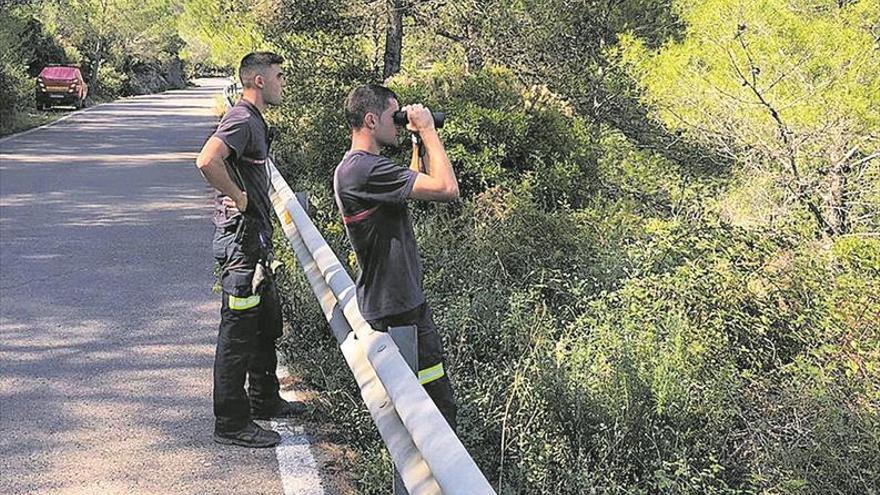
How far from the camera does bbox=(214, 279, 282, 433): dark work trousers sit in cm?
493

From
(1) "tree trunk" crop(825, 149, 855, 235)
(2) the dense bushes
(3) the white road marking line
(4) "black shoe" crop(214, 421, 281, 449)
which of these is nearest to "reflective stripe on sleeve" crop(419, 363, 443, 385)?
(2) the dense bushes

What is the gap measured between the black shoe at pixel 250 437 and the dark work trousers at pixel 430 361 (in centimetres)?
119

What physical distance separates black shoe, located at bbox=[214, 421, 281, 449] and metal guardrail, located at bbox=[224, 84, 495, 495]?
746 mm

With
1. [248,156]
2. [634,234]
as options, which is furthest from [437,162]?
[634,234]

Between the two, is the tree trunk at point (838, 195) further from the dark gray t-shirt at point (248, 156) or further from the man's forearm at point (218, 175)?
the man's forearm at point (218, 175)

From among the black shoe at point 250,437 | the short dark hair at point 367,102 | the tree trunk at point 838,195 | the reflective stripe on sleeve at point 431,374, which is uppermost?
the short dark hair at point 367,102

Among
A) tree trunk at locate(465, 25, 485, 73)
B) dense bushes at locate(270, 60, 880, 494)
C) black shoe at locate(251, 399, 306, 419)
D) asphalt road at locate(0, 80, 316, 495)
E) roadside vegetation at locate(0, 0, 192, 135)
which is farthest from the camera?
roadside vegetation at locate(0, 0, 192, 135)

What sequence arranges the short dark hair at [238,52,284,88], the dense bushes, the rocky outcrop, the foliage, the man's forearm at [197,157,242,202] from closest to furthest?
the dense bushes, the man's forearm at [197,157,242,202], the short dark hair at [238,52,284,88], the foliage, the rocky outcrop

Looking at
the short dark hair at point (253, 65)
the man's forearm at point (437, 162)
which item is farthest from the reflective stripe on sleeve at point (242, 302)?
the man's forearm at point (437, 162)

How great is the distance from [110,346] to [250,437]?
2078 millimetres

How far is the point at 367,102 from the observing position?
→ 4.05 m

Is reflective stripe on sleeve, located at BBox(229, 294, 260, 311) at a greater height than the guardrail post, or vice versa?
the guardrail post

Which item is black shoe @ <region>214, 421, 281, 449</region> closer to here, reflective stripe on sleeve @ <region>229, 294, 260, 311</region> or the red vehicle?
reflective stripe on sleeve @ <region>229, 294, 260, 311</region>

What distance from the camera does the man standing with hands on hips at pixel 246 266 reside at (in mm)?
4906
